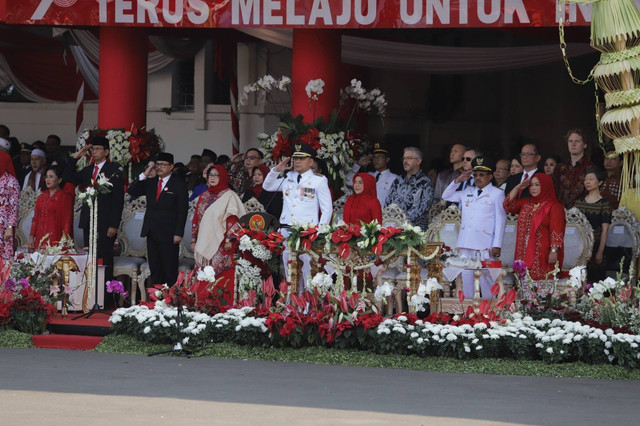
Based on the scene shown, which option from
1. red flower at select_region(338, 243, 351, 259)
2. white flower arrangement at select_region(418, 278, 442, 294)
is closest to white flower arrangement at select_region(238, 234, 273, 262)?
red flower at select_region(338, 243, 351, 259)

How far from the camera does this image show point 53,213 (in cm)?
1381

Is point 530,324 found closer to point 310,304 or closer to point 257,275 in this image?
point 310,304

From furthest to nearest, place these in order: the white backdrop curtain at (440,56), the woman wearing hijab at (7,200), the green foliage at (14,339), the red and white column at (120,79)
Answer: the white backdrop curtain at (440,56) → the red and white column at (120,79) → the woman wearing hijab at (7,200) → the green foliage at (14,339)

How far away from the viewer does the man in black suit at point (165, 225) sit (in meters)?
13.2

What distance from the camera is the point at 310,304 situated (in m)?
11.2

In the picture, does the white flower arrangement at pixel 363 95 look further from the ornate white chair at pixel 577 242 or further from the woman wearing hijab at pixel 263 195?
the ornate white chair at pixel 577 242

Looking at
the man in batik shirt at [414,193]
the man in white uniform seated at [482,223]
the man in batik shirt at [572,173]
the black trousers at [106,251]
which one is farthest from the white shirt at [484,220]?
the black trousers at [106,251]

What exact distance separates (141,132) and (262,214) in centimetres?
319

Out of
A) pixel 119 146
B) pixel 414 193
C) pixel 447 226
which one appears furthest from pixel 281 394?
pixel 119 146

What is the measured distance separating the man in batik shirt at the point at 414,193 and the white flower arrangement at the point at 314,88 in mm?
1410

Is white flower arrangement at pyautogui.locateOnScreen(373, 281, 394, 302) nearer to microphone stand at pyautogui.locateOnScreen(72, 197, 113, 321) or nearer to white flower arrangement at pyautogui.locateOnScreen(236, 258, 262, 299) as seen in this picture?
white flower arrangement at pyautogui.locateOnScreen(236, 258, 262, 299)

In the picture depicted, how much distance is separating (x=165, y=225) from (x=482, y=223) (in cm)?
315

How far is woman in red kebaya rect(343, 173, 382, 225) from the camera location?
12422mm

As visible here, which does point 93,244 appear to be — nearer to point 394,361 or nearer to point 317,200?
point 317,200
